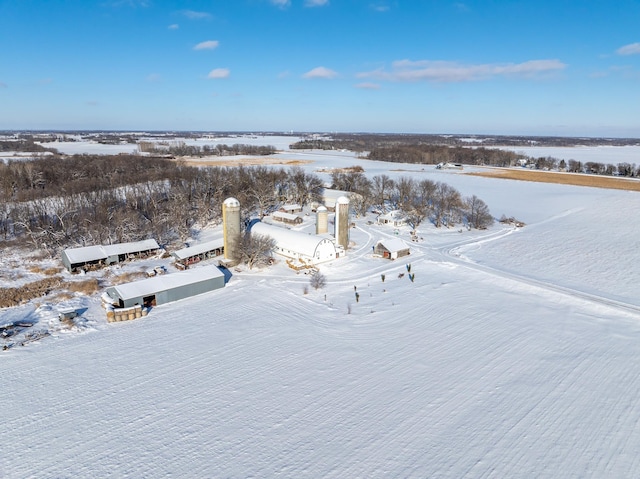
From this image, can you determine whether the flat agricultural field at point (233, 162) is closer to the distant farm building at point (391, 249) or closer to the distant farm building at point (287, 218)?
the distant farm building at point (287, 218)

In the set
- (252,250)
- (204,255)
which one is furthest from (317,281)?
(204,255)

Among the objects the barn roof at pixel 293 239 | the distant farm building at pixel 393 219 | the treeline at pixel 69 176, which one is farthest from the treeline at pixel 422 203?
the treeline at pixel 69 176

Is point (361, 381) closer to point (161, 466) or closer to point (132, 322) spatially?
point (161, 466)

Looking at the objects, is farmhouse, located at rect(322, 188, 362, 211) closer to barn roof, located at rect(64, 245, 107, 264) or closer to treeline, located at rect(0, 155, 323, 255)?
treeline, located at rect(0, 155, 323, 255)

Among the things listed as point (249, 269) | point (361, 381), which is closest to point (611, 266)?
point (361, 381)

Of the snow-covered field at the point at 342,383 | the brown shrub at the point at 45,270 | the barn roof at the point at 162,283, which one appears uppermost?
the barn roof at the point at 162,283

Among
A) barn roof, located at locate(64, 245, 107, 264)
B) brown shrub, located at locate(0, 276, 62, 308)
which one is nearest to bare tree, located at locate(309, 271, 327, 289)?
barn roof, located at locate(64, 245, 107, 264)
